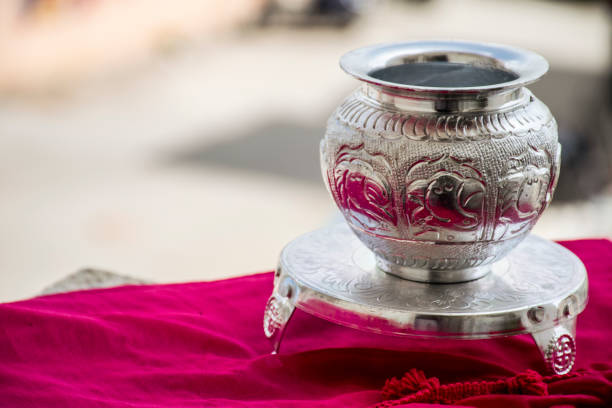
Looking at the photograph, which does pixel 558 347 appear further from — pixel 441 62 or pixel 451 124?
pixel 441 62

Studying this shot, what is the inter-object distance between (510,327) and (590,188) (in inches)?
112

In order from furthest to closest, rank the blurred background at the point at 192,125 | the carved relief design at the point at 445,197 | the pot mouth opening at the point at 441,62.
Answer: the blurred background at the point at 192,125 → the pot mouth opening at the point at 441,62 → the carved relief design at the point at 445,197

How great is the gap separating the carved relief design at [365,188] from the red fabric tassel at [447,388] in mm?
198

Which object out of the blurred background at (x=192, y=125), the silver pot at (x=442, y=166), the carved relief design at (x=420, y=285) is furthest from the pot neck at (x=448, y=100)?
the blurred background at (x=192, y=125)

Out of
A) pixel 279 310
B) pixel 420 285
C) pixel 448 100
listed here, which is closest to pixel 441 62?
pixel 448 100

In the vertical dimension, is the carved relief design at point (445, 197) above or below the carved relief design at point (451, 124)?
below

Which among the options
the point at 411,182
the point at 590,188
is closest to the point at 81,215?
the point at 590,188


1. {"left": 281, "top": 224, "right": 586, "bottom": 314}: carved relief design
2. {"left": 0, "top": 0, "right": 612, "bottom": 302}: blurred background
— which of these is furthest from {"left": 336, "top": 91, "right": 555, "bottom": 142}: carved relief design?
{"left": 0, "top": 0, "right": 612, "bottom": 302}: blurred background

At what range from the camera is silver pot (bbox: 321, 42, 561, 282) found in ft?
3.52

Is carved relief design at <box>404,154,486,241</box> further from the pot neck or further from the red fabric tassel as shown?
the red fabric tassel

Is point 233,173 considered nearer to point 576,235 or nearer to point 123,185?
point 123,185

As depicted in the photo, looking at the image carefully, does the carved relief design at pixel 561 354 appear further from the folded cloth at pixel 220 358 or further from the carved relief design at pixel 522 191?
the carved relief design at pixel 522 191

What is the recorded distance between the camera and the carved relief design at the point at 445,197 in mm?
1069

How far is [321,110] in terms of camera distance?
470 cm
